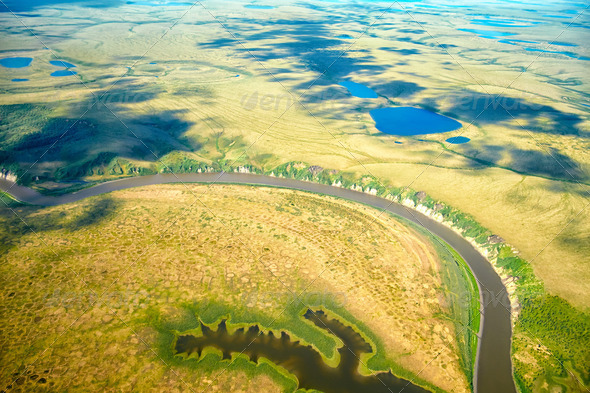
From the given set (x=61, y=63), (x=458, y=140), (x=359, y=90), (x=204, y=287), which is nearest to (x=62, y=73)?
(x=61, y=63)

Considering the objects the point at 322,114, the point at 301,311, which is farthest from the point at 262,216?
the point at 322,114

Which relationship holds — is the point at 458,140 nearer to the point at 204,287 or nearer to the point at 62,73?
the point at 204,287

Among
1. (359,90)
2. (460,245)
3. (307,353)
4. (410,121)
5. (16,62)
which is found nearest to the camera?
(307,353)

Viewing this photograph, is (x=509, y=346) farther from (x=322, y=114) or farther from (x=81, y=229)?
(x=322, y=114)

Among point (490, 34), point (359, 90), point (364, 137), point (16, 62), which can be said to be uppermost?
point (490, 34)

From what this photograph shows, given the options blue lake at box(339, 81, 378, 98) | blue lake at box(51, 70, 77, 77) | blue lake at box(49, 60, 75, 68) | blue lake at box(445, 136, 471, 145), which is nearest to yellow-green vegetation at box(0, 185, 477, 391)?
blue lake at box(445, 136, 471, 145)

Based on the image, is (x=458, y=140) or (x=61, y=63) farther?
(x=61, y=63)

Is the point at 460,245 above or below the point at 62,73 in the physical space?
above
